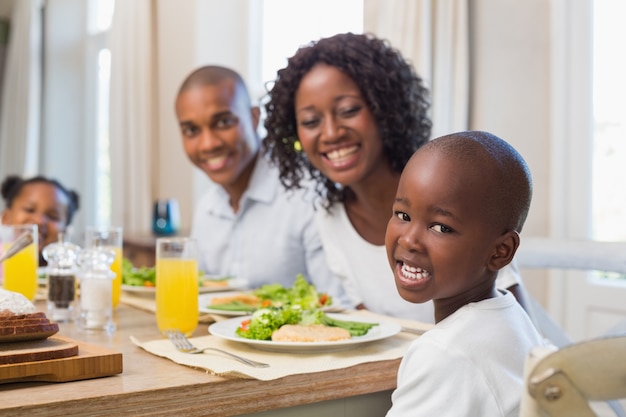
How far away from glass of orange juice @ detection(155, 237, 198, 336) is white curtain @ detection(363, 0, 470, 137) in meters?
1.71

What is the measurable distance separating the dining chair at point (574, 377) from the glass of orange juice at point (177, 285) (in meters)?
0.95

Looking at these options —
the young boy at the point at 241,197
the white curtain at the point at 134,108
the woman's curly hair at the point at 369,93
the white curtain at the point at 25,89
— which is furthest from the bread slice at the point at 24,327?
the white curtain at the point at 25,89

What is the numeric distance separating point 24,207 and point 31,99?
4435mm

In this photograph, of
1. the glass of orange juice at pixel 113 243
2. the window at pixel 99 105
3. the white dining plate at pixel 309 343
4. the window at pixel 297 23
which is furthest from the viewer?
the window at pixel 99 105

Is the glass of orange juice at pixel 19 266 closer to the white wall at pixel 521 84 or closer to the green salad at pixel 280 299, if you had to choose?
the green salad at pixel 280 299

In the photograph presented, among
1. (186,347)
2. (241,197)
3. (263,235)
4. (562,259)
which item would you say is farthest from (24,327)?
(241,197)

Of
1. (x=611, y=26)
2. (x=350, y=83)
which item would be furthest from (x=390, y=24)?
(x=350, y=83)

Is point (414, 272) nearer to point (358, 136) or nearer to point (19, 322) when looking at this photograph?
point (19, 322)

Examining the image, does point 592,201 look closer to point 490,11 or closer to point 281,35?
point 490,11

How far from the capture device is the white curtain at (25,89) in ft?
23.1

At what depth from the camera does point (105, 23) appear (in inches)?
262

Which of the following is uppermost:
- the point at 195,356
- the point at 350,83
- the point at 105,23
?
the point at 105,23

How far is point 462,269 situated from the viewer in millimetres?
1068

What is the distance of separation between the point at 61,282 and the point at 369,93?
900 millimetres
